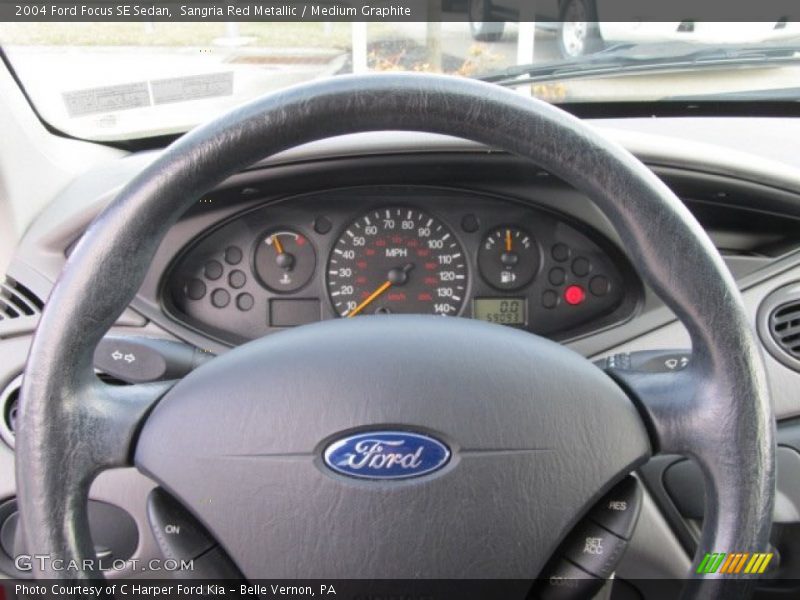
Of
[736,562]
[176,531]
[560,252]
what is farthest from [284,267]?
[736,562]

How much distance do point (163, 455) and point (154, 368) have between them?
39 cm

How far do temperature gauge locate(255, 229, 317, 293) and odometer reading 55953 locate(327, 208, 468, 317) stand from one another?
0.18ft

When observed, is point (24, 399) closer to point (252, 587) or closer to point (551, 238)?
point (252, 587)

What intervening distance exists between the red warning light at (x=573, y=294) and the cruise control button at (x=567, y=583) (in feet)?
3.13

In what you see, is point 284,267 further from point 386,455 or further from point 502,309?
point 386,455

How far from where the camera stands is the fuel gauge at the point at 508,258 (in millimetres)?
1972

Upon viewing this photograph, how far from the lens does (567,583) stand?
1075mm

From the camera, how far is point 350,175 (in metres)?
1.86

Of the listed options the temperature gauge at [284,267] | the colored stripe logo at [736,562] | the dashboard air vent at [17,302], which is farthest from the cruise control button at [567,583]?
the dashboard air vent at [17,302]

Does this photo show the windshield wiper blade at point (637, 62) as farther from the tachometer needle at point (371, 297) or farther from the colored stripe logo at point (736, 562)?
the colored stripe logo at point (736, 562)

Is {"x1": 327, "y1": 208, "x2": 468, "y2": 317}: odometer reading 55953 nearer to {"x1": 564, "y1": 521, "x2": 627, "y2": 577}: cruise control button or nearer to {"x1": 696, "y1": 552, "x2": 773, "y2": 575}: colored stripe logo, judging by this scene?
{"x1": 564, "y1": 521, "x2": 627, "y2": 577}: cruise control button

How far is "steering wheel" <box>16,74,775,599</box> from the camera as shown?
3.23ft

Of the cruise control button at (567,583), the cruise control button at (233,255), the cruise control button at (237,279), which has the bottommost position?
the cruise control button at (567,583)

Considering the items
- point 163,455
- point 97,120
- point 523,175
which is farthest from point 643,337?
point 97,120
